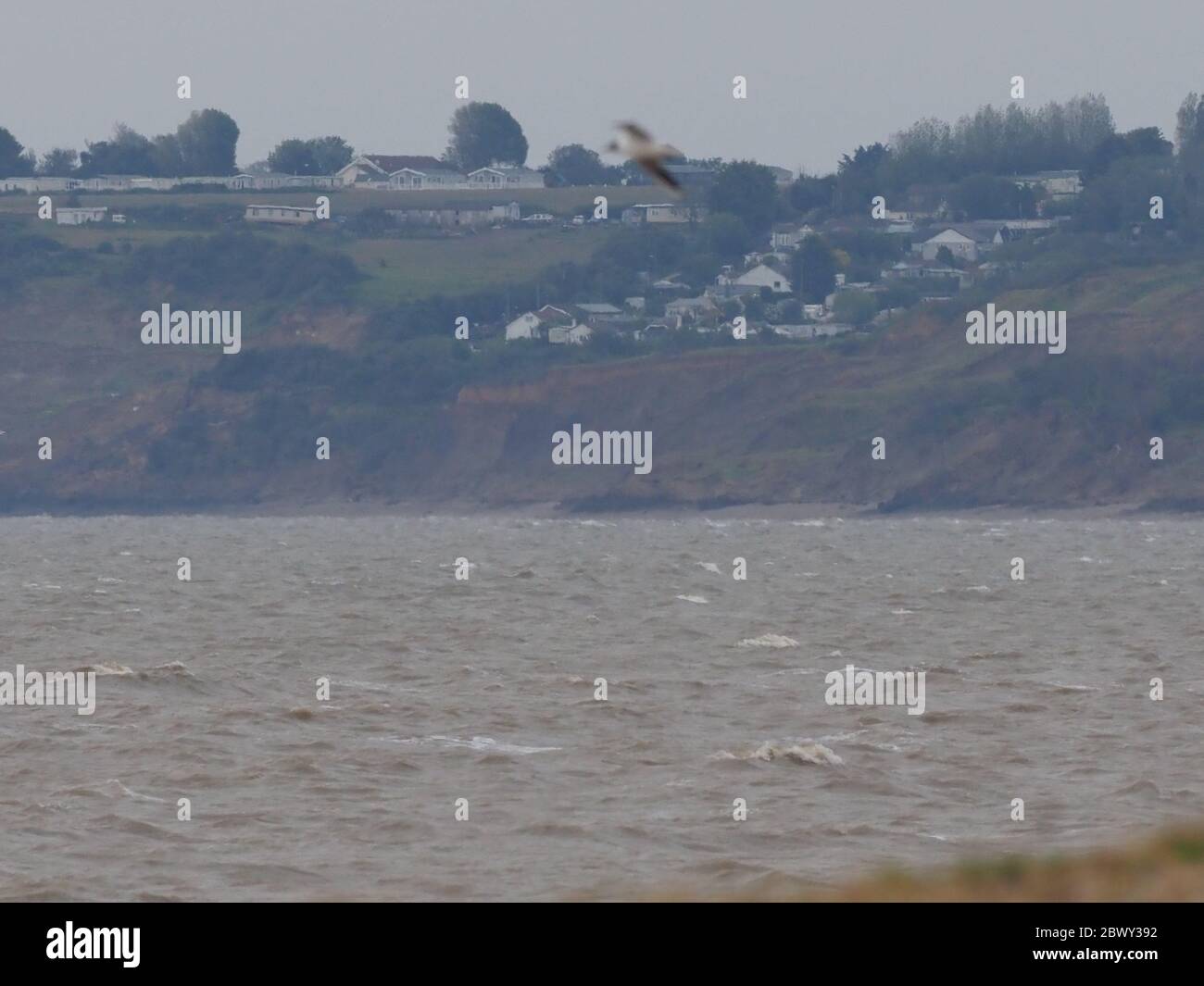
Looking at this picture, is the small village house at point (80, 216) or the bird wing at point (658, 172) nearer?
the bird wing at point (658, 172)

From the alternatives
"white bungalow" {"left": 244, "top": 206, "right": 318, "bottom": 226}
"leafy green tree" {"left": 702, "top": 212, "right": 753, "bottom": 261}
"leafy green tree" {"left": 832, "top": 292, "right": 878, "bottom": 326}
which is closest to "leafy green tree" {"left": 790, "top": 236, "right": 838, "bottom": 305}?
"leafy green tree" {"left": 702, "top": 212, "right": 753, "bottom": 261}

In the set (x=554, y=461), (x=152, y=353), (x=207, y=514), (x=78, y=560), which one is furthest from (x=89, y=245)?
(x=78, y=560)

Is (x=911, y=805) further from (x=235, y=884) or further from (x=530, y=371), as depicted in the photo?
(x=530, y=371)

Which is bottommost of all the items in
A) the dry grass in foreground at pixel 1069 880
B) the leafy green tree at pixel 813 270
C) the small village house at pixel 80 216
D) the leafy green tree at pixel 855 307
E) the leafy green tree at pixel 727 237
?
the dry grass in foreground at pixel 1069 880

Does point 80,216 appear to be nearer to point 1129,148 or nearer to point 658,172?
point 1129,148

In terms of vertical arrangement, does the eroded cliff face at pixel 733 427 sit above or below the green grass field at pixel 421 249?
below

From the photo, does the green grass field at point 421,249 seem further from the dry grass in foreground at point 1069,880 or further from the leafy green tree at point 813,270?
the dry grass in foreground at point 1069,880

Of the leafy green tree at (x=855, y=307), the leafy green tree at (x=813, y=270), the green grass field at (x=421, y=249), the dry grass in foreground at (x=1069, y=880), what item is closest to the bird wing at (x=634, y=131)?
the dry grass in foreground at (x=1069, y=880)

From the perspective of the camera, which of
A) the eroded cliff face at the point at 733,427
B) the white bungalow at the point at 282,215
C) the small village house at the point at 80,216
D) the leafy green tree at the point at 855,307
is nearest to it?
the eroded cliff face at the point at 733,427
